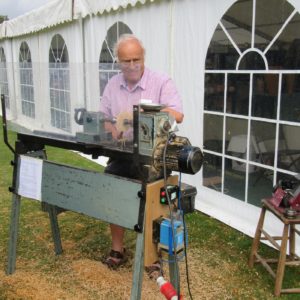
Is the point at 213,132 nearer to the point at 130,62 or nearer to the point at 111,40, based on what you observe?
the point at 130,62

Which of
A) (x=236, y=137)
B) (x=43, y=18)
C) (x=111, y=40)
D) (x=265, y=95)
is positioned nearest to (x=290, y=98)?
(x=265, y=95)

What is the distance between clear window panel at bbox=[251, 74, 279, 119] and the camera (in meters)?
3.22

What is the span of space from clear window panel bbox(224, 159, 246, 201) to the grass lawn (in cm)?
33

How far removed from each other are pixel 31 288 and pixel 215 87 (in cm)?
240

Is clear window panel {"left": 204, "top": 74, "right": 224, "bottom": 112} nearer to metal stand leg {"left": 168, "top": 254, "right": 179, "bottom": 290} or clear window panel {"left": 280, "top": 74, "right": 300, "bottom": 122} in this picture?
clear window panel {"left": 280, "top": 74, "right": 300, "bottom": 122}

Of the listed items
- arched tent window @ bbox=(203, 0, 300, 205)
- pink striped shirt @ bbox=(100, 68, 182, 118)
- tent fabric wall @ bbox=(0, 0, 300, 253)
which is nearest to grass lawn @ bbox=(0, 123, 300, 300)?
tent fabric wall @ bbox=(0, 0, 300, 253)

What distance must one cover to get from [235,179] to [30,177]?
2.00m

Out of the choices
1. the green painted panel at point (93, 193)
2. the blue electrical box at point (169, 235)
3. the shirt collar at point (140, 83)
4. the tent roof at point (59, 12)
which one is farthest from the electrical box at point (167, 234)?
the tent roof at point (59, 12)

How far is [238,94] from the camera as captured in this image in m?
3.57

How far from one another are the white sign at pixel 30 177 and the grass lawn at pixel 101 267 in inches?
26.4

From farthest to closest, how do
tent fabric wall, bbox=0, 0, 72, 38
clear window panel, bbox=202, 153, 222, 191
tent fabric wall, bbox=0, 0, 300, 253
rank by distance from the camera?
tent fabric wall, bbox=0, 0, 72, 38, clear window panel, bbox=202, 153, 222, 191, tent fabric wall, bbox=0, 0, 300, 253

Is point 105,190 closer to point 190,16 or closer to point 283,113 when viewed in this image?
point 283,113

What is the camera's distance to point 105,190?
217 centimetres

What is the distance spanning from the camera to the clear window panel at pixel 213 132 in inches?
152
